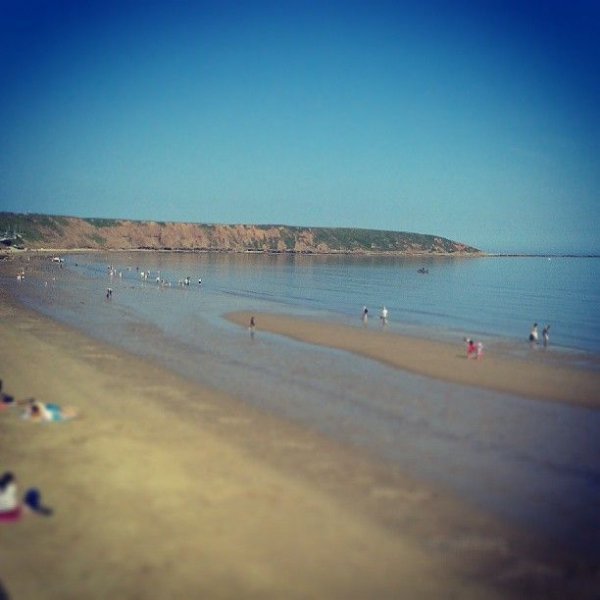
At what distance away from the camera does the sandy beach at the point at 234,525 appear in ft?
24.4

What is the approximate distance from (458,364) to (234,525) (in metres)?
16.4

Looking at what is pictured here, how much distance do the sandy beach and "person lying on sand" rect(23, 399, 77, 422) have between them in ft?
0.91

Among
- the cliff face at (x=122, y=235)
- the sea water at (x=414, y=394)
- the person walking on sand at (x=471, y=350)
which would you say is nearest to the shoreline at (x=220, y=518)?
the sea water at (x=414, y=394)

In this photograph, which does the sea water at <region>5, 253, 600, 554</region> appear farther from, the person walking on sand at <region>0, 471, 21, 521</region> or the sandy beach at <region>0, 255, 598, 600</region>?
the person walking on sand at <region>0, 471, 21, 521</region>

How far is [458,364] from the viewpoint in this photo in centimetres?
2336

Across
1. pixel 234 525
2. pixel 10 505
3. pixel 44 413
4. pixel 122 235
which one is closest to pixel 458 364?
pixel 44 413

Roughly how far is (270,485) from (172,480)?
1.81m

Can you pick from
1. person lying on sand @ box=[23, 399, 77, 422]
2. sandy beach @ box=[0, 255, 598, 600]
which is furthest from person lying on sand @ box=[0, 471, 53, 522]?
person lying on sand @ box=[23, 399, 77, 422]

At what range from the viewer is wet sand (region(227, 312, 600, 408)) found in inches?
769

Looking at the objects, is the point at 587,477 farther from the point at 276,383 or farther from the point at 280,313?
the point at 280,313

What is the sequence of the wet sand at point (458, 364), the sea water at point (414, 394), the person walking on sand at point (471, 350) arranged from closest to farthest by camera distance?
the sea water at point (414, 394)
the wet sand at point (458, 364)
the person walking on sand at point (471, 350)

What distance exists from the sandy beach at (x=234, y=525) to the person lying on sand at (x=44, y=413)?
0.28m

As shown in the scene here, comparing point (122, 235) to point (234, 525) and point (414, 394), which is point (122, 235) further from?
point (234, 525)

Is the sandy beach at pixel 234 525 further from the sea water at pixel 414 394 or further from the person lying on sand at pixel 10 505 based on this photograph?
the sea water at pixel 414 394
